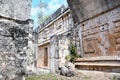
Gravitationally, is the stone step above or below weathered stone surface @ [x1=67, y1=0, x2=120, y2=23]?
below

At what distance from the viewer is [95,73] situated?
4.76m

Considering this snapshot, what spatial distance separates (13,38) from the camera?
50.1 inches

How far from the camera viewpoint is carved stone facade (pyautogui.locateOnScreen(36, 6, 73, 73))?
5711 millimetres

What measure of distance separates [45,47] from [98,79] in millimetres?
6244

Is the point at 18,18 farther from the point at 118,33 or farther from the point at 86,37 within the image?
the point at 86,37

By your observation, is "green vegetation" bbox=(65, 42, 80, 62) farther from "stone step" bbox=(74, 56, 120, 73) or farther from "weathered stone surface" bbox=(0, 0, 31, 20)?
"weathered stone surface" bbox=(0, 0, 31, 20)

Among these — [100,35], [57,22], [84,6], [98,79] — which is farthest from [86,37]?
[57,22]

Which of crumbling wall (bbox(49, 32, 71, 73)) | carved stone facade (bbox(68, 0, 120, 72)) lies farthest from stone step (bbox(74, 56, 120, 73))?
crumbling wall (bbox(49, 32, 71, 73))

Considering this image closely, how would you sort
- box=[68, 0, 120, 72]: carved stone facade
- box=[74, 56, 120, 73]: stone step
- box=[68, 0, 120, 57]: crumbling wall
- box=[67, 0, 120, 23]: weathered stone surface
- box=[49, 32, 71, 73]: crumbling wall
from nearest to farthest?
box=[74, 56, 120, 73]: stone step < box=[68, 0, 120, 72]: carved stone facade < box=[68, 0, 120, 57]: crumbling wall < box=[67, 0, 120, 23]: weathered stone surface < box=[49, 32, 71, 73]: crumbling wall

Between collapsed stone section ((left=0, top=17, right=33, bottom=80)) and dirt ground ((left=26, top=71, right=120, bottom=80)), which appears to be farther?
dirt ground ((left=26, top=71, right=120, bottom=80))

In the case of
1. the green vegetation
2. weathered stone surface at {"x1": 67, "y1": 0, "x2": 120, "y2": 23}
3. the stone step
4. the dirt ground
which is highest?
weathered stone surface at {"x1": 67, "y1": 0, "x2": 120, "y2": 23}

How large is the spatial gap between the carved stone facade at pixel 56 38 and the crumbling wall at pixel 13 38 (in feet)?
14.3

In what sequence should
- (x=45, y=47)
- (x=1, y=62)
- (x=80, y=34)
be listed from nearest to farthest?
1. (x=1, y=62)
2. (x=80, y=34)
3. (x=45, y=47)

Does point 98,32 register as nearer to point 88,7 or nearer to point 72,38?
point 88,7
